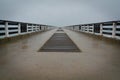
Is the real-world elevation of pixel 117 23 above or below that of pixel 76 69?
above

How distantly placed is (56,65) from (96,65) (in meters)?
0.54

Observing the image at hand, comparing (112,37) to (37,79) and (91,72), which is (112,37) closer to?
(91,72)

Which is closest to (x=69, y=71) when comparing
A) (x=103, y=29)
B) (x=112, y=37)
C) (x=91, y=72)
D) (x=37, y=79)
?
(x=91, y=72)

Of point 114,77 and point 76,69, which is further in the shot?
point 76,69

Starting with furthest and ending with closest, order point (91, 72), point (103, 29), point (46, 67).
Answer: point (103, 29) → point (46, 67) → point (91, 72)

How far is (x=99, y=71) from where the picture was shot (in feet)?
6.04

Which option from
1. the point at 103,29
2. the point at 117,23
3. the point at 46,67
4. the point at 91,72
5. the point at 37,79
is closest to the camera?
the point at 37,79

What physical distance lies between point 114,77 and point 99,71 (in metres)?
0.22

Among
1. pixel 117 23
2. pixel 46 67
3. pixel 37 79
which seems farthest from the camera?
pixel 117 23

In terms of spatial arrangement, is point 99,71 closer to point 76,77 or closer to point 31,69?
point 76,77

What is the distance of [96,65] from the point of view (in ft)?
6.92

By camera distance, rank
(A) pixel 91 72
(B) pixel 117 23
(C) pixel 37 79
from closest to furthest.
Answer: (C) pixel 37 79 → (A) pixel 91 72 → (B) pixel 117 23

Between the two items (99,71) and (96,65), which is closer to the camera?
(99,71)

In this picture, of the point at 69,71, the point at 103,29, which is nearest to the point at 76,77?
the point at 69,71
